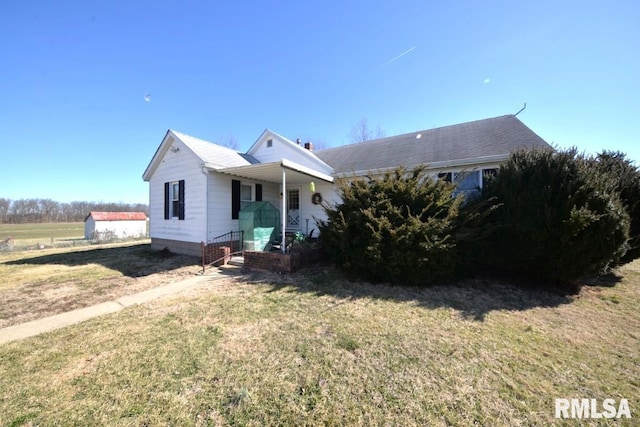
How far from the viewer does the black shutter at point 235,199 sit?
413 inches

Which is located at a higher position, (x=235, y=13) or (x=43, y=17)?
(x=235, y=13)

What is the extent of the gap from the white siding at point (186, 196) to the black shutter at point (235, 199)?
1.14 m

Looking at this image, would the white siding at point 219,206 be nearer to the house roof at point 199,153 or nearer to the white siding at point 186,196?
→ the white siding at point 186,196

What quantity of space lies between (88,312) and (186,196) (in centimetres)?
638

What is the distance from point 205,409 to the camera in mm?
2346

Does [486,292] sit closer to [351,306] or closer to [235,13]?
[351,306]

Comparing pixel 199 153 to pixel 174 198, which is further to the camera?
pixel 174 198

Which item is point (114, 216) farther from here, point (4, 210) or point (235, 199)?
point (4, 210)

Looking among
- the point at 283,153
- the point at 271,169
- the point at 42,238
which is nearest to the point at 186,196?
the point at 271,169

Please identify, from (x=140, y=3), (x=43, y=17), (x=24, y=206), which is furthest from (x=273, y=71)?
(x=24, y=206)

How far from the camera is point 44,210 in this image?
55.2 meters

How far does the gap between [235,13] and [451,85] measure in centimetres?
917

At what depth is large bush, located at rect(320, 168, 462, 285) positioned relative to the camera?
5.96 m

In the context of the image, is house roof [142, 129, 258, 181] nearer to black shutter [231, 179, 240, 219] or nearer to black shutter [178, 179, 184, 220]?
black shutter [231, 179, 240, 219]
